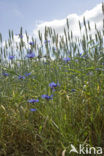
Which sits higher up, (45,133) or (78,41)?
(78,41)

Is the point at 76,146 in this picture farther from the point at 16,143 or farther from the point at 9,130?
the point at 9,130

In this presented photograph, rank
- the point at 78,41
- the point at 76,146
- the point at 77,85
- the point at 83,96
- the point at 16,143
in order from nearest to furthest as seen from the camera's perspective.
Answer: the point at 76,146, the point at 16,143, the point at 83,96, the point at 77,85, the point at 78,41

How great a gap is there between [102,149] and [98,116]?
298 mm

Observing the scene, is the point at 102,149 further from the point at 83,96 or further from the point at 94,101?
the point at 83,96

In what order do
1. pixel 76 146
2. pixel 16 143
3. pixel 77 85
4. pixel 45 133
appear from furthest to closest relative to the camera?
pixel 77 85 → pixel 16 143 → pixel 45 133 → pixel 76 146

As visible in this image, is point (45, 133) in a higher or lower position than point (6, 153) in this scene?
higher

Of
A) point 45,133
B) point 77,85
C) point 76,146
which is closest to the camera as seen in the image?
point 76,146

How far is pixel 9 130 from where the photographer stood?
1837 mm

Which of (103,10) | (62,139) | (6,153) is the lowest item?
(6,153)

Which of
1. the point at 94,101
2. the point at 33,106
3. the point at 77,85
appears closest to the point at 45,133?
the point at 33,106

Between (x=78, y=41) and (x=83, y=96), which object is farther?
(x=78, y=41)

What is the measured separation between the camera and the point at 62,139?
4.71ft

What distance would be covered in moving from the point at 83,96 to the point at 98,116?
0.30 metres

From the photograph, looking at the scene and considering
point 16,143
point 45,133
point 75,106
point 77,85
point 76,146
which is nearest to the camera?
A: point 76,146
